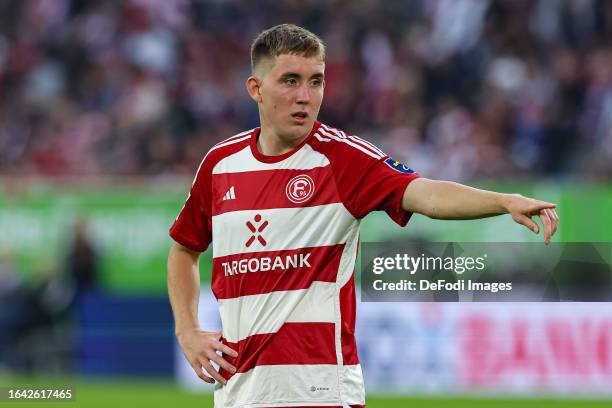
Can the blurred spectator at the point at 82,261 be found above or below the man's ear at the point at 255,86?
above

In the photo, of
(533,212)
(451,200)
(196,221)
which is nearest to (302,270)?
(451,200)

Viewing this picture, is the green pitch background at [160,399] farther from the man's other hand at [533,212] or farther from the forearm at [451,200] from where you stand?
the man's other hand at [533,212]

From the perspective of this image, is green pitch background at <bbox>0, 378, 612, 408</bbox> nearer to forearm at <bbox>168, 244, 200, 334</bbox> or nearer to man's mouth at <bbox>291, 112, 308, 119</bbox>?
forearm at <bbox>168, 244, 200, 334</bbox>

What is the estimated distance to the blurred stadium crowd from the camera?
13523mm

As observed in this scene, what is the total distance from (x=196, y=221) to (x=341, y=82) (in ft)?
32.8

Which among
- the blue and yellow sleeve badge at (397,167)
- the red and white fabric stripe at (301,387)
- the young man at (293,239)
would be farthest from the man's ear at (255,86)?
the red and white fabric stripe at (301,387)

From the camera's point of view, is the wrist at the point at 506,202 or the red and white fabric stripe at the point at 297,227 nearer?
the wrist at the point at 506,202

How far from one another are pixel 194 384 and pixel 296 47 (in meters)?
7.49

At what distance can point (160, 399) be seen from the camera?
34.8ft

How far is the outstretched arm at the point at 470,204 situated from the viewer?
3.55 metres

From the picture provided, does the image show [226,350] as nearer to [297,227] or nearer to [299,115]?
[297,227]

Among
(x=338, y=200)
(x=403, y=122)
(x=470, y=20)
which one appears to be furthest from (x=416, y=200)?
(x=470, y=20)

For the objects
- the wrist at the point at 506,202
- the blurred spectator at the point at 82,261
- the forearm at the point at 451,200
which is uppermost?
the blurred spectator at the point at 82,261

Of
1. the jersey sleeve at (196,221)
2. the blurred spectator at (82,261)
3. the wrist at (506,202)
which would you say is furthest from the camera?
the blurred spectator at (82,261)
